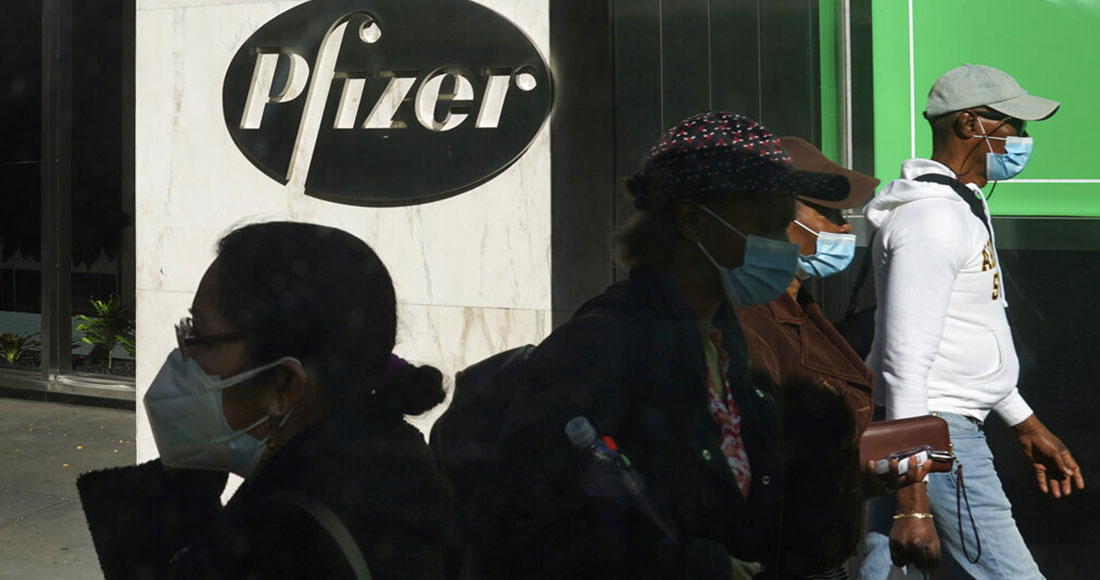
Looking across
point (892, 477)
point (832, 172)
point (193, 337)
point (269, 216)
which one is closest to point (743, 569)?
point (892, 477)

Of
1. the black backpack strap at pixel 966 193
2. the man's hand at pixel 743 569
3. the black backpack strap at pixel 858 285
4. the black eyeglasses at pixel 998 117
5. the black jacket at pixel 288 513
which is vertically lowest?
the man's hand at pixel 743 569

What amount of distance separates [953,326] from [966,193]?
1.17 ft

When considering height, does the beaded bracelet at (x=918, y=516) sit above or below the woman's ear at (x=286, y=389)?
below

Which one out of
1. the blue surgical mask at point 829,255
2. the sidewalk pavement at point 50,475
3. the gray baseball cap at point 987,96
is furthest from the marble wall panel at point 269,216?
the gray baseball cap at point 987,96

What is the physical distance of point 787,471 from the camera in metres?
2.24

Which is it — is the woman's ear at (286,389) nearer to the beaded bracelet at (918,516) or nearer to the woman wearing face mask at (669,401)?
the woman wearing face mask at (669,401)

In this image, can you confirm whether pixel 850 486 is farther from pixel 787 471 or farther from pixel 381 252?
pixel 381 252

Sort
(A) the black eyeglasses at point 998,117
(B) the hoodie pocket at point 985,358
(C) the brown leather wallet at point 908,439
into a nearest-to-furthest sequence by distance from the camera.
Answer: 1. (C) the brown leather wallet at point 908,439
2. (B) the hoodie pocket at point 985,358
3. (A) the black eyeglasses at point 998,117

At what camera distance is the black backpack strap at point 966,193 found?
9.74 ft

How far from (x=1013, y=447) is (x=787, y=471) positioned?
140cm

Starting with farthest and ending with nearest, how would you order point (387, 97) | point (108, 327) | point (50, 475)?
point (108, 327) → point (50, 475) → point (387, 97)

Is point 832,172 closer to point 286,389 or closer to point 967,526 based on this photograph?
point 967,526

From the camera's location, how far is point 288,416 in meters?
1.81

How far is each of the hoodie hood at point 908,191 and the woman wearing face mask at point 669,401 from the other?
2.87ft
